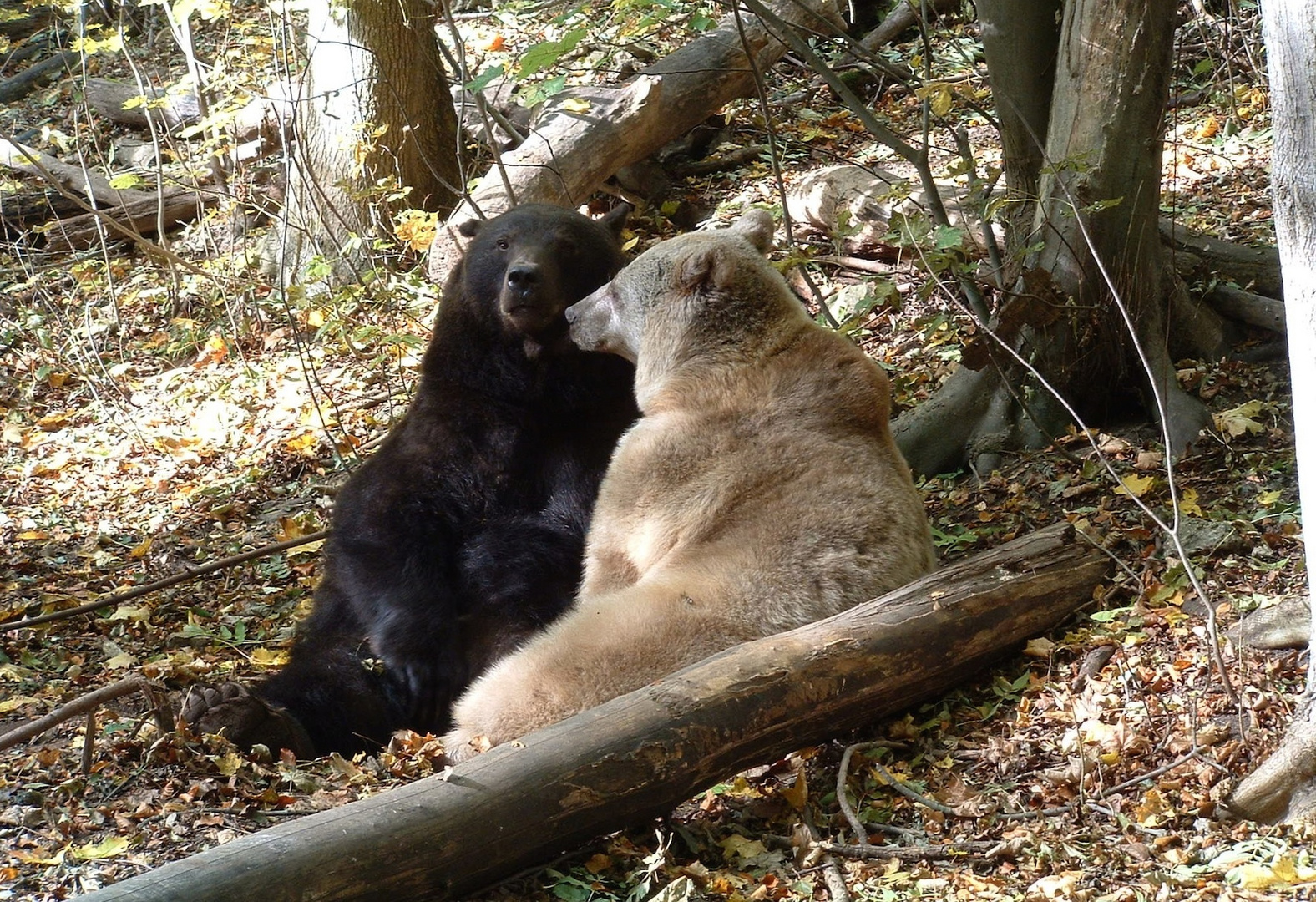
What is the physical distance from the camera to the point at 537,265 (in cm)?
630

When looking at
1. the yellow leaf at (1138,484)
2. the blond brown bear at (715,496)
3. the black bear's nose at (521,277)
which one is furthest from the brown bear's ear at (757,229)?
the yellow leaf at (1138,484)

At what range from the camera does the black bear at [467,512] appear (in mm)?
6168

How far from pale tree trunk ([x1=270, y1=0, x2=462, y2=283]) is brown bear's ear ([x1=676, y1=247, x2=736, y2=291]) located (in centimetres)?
505

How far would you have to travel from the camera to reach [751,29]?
10.2m

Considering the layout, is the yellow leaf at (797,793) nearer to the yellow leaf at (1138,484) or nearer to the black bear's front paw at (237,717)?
the black bear's front paw at (237,717)

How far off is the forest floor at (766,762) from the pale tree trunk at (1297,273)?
0.40 feet

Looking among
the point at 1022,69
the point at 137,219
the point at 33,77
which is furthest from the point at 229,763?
the point at 33,77

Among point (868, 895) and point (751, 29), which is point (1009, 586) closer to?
point (868, 895)

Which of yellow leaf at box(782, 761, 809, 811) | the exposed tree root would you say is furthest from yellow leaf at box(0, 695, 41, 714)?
the exposed tree root

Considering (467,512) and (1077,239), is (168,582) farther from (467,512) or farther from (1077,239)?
(1077,239)

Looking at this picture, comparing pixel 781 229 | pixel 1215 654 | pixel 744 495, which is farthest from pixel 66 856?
pixel 781 229

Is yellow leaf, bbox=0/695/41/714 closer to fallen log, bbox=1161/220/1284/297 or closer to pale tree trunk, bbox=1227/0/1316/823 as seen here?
pale tree trunk, bbox=1227/0/1316/823

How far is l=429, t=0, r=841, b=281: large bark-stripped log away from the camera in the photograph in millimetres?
9562

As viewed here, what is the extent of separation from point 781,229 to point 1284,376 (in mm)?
4102
